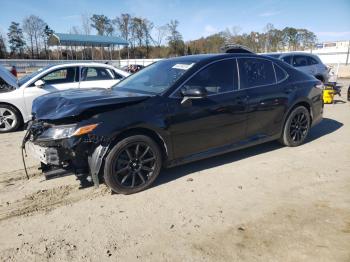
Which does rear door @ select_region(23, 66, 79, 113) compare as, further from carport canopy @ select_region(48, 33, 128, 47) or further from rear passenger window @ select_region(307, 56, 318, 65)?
carport canopy @ select_region(48, 33, 128, 47)

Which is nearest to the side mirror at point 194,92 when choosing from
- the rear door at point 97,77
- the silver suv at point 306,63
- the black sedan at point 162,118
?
the black sedan at point 162,118

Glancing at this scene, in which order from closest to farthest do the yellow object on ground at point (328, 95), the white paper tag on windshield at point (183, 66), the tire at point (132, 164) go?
the tire at point (132, 164) < the white paper tag on windshield at point (183, 66) < the yellow object on ground at point (328, 95)

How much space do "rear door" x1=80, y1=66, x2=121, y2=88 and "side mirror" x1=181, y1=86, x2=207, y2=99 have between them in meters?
4.62

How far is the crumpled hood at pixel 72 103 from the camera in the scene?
350 centimetres

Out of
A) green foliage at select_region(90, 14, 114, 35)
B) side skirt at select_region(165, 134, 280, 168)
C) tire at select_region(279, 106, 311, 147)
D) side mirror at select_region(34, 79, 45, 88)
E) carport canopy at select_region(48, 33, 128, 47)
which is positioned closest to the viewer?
side skirt at select_region(165, 134, 280, 168)

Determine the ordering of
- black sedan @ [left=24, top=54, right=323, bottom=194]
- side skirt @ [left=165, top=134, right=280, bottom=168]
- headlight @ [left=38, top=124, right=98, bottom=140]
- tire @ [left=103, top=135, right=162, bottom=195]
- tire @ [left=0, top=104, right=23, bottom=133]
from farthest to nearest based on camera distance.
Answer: tire @ [left=0, top=104, right=23, bottom=133] < side skirt @ [left=165, top=134, right=280, bottom=168] < tire @ [left=103, top=135, right=162, bottom=195] < black sedan @ [left=24, top=54, right=323, bottom=194] < headlight @ [left=38, top=124, right=98, bottom=140]

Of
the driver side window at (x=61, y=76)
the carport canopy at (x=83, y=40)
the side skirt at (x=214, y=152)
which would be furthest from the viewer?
the carport canopy at (x=83, y=40)

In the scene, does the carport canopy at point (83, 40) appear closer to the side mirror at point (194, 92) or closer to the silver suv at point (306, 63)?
the silver suv at point (306, 63)

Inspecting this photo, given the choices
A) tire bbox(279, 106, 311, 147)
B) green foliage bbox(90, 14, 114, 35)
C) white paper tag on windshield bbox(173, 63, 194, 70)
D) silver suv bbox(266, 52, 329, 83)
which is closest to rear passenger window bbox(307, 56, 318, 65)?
silver suv bbox(266, 52, 329, 83)

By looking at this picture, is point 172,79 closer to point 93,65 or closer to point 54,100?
point 54,100

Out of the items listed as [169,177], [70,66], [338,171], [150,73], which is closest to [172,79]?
[150,73]

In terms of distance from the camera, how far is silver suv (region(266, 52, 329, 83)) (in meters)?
11.7

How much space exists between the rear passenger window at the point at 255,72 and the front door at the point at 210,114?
15 centimetres

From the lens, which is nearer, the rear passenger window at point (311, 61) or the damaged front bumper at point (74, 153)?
the damaged front bumper at point (74, 153)
